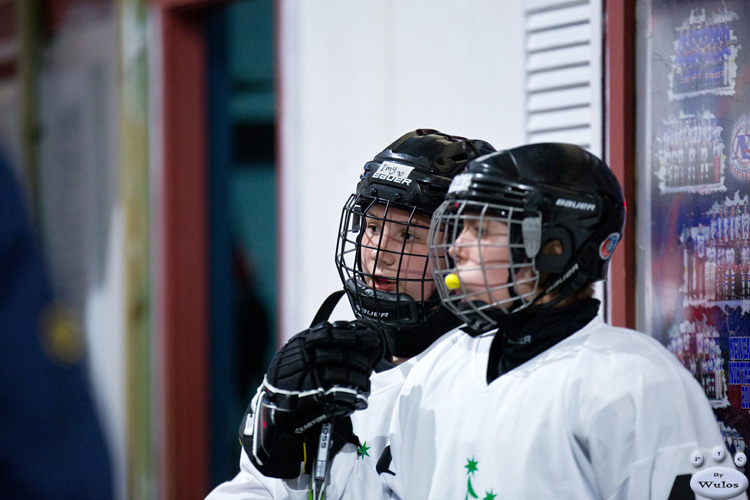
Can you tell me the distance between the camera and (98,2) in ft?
15.8

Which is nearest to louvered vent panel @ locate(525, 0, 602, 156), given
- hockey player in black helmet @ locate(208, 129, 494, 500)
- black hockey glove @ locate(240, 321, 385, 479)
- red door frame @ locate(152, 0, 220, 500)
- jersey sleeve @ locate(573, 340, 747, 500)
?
hockey player in black helmet @ locate(208, 129, 494, 500)

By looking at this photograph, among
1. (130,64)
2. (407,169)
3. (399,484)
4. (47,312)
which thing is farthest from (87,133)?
(399,484)

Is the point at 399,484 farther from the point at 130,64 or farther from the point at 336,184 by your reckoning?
the point at 130,64

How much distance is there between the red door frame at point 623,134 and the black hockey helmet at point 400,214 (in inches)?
19.8

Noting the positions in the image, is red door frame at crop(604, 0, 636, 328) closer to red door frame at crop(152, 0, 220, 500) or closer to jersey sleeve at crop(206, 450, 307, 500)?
jersey sleeve at crop(206, 450, 307, 500)

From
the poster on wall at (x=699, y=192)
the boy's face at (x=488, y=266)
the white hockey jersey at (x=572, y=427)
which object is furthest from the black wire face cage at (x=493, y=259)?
the poster on wall at (x=699, y=192)

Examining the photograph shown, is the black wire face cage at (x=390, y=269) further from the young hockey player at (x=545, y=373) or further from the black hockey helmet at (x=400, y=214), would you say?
the young hockey player at (x=545, y=373)

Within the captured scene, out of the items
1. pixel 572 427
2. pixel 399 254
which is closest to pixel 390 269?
pixel 399 254

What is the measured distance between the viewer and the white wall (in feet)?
10.4

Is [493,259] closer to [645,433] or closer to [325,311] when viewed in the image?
[645,433]

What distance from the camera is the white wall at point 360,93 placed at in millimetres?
3164

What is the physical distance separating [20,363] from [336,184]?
4.31ft

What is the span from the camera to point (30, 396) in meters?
3.35

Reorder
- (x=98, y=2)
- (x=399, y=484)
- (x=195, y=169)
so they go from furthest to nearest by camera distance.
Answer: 1. (x=98, y=2)
2. (x=195, y=169)
3. (x=399, y=484)
